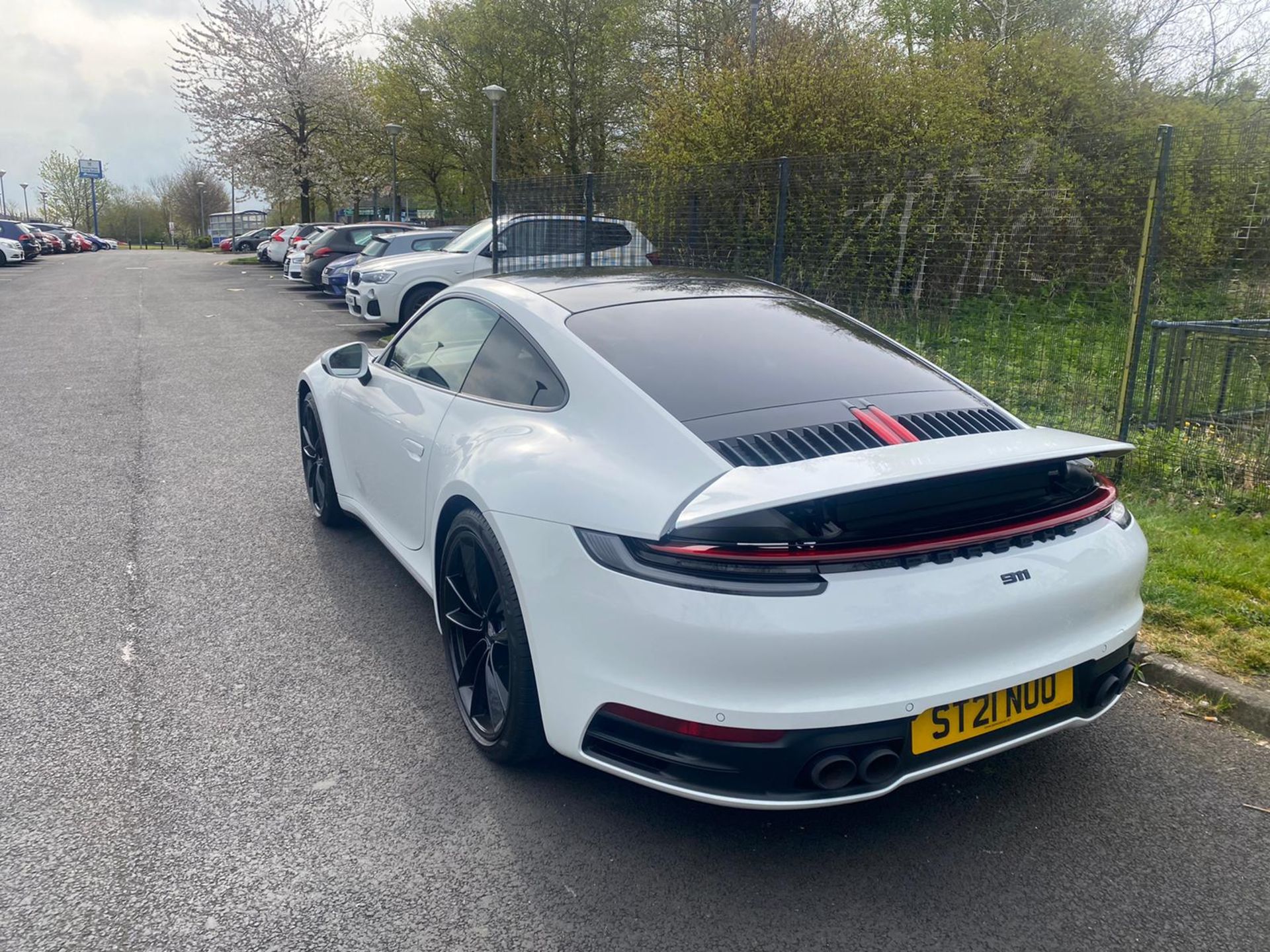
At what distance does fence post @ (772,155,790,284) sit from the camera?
865 centimetres

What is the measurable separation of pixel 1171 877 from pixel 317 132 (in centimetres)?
4019

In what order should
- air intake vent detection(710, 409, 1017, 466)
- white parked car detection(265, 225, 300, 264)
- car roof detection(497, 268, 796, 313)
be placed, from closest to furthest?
air intake vent detection(710, 409, 1017, 466)
car roof detection(497, 268, 796, 313)
white parked car detection(265, 225, 300, 264)

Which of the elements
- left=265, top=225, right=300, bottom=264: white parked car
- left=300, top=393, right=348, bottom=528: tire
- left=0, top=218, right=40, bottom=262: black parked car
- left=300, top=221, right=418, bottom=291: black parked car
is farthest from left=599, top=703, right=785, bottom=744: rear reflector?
left=0, top=218, right=40, bottom=262: black parked car

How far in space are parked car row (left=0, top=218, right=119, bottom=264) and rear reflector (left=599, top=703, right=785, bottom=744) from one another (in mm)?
41157

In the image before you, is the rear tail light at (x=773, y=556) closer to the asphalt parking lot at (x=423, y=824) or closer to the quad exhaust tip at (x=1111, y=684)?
the quad exhaust tip at (x=1111, y=684)

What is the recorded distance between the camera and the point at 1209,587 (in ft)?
13.8

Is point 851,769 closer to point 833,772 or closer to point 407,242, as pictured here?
point 833,772

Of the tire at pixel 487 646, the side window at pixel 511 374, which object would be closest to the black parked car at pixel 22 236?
the side window at pixel 511 374

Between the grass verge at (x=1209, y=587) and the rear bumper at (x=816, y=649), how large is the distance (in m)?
1.36

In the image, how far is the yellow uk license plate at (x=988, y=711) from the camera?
7.78 ft

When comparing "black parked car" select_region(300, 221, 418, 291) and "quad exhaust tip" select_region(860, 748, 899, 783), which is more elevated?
"black parked car" select_region(300, 221, 418, 291)

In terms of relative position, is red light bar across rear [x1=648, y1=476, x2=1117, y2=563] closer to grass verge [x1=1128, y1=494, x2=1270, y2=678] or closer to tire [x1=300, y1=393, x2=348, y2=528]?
grass verge [x1=1128, y1=494, x2=1270, y2=678]

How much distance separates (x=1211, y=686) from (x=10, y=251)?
4173cm

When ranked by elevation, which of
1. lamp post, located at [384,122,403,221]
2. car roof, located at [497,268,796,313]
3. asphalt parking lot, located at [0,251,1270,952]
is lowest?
asphalt parking lot, located at [0,251,1270,952]
